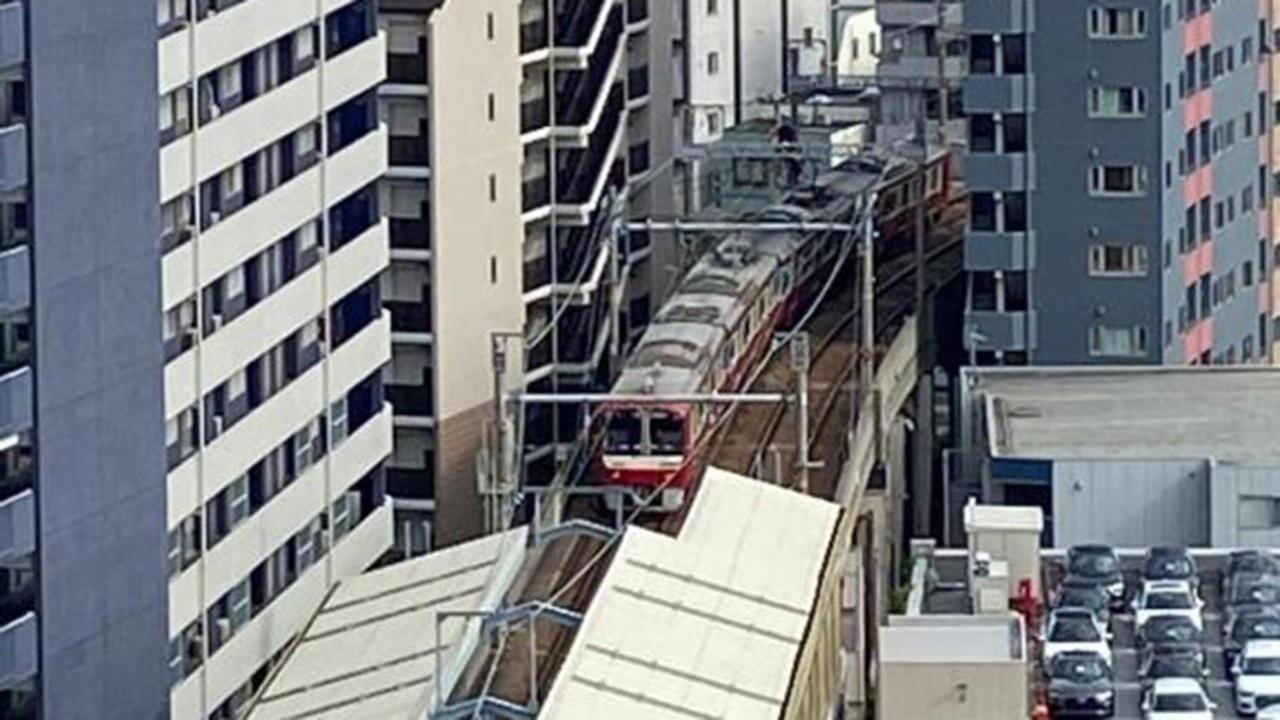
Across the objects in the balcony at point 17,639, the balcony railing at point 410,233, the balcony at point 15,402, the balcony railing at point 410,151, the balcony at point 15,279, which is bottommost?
the balcony at point 17,639

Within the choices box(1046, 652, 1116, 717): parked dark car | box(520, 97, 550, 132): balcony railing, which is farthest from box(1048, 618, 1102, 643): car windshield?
box(520, 97, 550, 132): balcony railing

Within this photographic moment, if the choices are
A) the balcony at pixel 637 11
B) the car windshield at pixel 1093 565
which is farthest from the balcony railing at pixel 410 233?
the balcony at pixel 637 11

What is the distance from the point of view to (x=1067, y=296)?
3947cm

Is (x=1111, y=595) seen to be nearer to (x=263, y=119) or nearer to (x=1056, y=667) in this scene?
(x=1056, y=667)

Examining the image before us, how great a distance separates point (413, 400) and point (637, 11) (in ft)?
22.5

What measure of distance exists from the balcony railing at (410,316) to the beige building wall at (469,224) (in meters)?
A: 0.09

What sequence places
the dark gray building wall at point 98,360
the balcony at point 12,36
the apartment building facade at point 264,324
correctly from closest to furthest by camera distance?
1. the balcony at point 12,36
2. the dark gray building wall at point 98,360
3. the apartment building facade at point 264,324

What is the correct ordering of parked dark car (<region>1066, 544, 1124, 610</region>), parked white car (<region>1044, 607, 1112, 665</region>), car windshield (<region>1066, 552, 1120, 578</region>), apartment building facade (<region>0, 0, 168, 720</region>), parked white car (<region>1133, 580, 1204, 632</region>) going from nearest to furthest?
apartment building facade (<region>0, 0, 168, 720</region>) < parked white car (<region>1044, 607, 1112, 665</region>) < parked white car (<region>1133, 580, 1204, 632</region>) < parked dark car (<region>1066, 544, 1124, 610</region>) < car windshield (<region>1066, 552, 1120, 578</region>)

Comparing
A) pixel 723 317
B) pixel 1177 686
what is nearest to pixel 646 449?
pixel 723 317

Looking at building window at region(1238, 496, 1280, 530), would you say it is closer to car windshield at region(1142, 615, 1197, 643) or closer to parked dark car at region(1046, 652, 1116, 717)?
car windshield at region(1142, 615, 1197, 643)

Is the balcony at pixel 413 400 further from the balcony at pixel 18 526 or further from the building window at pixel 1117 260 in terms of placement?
the balcony at pixel 18 526

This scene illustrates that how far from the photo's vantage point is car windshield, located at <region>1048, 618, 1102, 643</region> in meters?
31.0

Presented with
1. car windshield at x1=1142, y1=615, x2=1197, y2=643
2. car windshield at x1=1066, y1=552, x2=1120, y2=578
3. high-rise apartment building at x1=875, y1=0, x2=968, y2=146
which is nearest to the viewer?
car windshield at x1=1142, y1=615, x2=1197, y2=643

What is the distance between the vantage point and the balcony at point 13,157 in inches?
937
